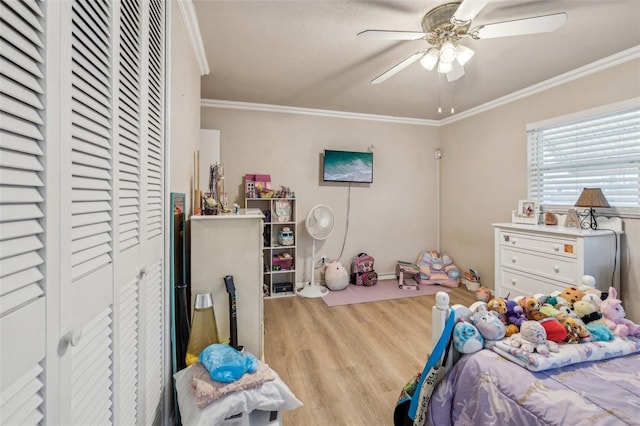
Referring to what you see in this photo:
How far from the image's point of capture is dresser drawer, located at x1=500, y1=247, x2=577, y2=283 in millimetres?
2342

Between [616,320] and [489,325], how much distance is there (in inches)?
26.0

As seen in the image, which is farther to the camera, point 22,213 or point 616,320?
point 616,320

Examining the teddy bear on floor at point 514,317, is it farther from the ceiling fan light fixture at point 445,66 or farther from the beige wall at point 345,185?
the beige wall at point 345,185

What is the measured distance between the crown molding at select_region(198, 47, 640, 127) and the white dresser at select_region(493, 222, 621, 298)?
1452 mm

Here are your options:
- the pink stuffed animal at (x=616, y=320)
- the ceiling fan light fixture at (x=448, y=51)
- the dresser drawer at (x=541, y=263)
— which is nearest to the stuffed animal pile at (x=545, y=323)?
the pink stuffed animal at (x=616, y=320)

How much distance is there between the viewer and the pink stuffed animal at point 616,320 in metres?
1.32

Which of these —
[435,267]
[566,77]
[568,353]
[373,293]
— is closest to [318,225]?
[373,293]

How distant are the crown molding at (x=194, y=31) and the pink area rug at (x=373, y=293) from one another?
9.16ft

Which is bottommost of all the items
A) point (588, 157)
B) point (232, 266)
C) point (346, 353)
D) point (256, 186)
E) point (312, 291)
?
point (346, 353)

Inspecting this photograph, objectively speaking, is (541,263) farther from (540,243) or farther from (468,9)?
(468,9)

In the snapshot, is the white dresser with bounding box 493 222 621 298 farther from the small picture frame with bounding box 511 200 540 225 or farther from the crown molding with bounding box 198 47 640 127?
the crown molding with bounding box 198 47 640 127

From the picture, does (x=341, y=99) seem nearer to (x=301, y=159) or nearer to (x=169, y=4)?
(x=301, y=159)

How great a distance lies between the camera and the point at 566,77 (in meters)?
2.75

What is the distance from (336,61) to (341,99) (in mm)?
993
